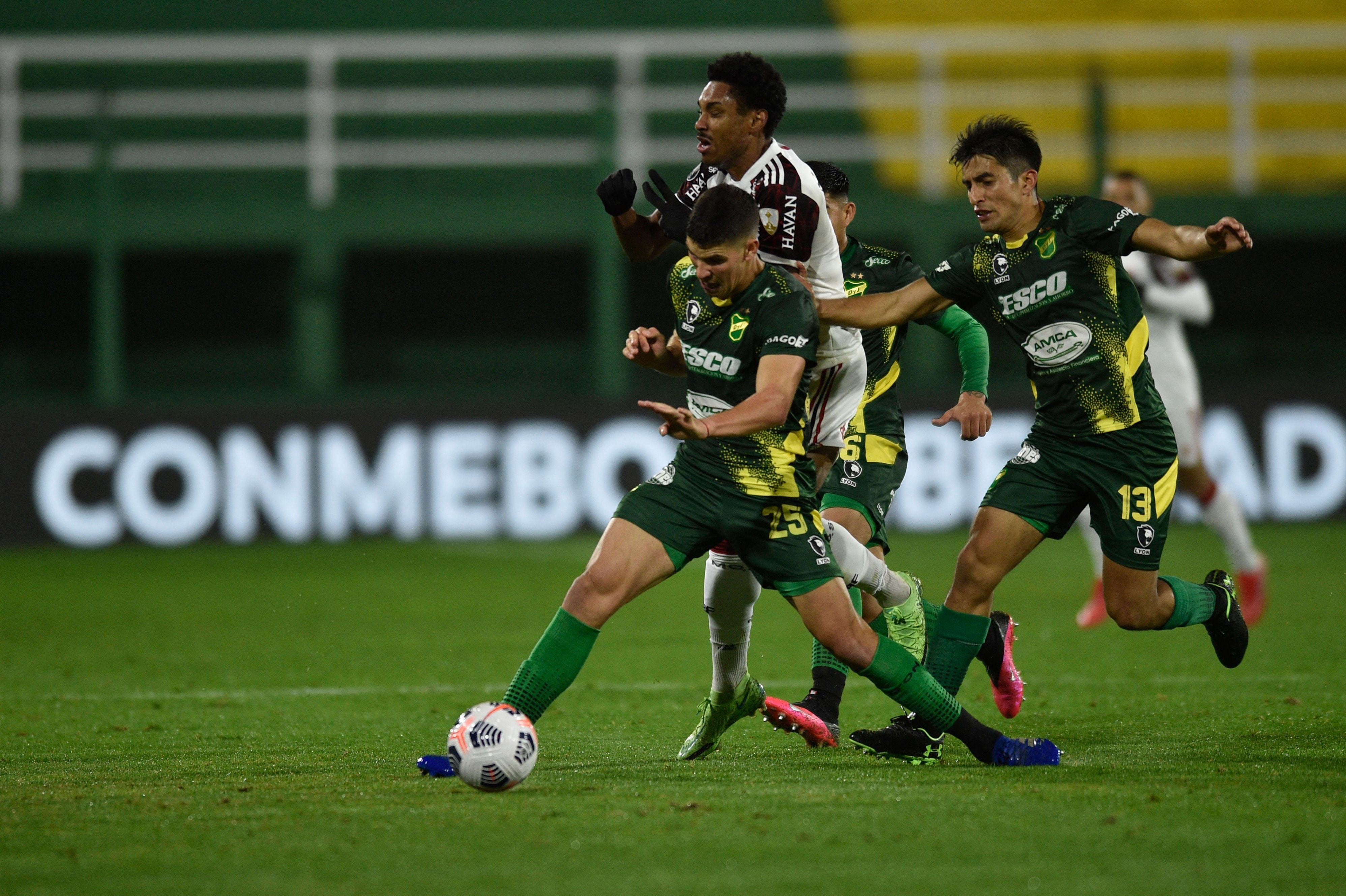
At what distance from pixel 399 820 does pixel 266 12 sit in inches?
699

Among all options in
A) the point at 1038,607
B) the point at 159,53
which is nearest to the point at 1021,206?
the point at 1038,607

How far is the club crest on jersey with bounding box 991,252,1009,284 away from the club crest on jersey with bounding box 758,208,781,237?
30.0 inches

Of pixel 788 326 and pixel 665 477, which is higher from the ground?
pixel 788 326

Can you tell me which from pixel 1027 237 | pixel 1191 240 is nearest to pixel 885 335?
pixel 1027 237

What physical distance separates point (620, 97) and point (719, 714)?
1185 cm

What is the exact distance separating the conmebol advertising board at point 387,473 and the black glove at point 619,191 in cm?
849

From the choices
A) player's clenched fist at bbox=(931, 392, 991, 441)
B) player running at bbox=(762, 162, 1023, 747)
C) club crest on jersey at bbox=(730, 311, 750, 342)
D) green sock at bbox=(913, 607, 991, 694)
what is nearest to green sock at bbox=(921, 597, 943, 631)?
player running at bbox=(762, 162, 1023, 747)

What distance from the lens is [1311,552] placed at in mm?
13062

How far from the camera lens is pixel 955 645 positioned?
5922mm

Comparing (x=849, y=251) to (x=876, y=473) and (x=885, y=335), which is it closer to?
(x=885, y=335)

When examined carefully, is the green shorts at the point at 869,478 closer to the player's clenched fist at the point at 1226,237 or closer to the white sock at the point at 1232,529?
the player's clenched fist at the point at 1226,237

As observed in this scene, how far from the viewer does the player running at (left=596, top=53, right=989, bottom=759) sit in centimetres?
579

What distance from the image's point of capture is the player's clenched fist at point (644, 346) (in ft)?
17.5

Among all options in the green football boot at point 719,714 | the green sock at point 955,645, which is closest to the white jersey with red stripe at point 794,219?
the green sock at point 955,645
